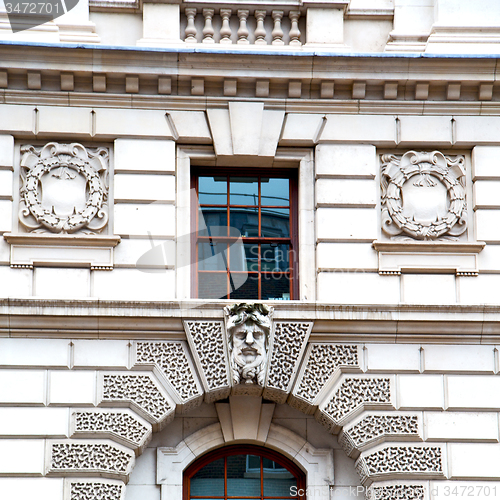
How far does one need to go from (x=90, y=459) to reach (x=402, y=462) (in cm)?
485

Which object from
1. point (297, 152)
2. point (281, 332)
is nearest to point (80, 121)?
point (297, 152)

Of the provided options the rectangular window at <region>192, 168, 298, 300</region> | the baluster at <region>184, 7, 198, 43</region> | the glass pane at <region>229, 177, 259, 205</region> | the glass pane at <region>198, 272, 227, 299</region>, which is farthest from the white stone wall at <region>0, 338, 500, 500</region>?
the baluster at <region>184, 7, 198, 43</region>

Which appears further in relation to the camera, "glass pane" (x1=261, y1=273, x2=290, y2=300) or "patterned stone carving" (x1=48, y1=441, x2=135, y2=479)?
"glass pane" (x1=261, y1=273, x2=290, y2=300)

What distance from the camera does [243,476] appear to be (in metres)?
15.5

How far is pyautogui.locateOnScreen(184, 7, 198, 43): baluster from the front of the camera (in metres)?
16.5

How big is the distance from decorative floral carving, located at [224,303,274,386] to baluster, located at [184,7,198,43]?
4.82m

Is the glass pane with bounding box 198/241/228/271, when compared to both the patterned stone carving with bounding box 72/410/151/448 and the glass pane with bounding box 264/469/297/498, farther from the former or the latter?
the glass pane with bounding box 264/469/297/498

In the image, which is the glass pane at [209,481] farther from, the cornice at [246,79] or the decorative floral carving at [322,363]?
the cornice at [246,79]

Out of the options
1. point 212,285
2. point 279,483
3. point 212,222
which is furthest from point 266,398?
point 212,222

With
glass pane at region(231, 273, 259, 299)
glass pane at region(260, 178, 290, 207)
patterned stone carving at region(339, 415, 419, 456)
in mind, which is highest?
glass pane at region(260, 178, 290, 207)

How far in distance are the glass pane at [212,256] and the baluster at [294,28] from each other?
378 centimetres

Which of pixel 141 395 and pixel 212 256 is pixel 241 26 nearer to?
pixel 212 256

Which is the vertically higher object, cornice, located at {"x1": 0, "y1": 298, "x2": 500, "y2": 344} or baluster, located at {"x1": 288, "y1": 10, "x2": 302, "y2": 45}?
baluster, located at {"x1": 288, "y1": 10, "x2": 302, "y2": 45}

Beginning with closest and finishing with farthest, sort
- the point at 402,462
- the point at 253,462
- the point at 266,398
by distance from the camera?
the point at 402,462, the point at 266,398, the point at 253,462
